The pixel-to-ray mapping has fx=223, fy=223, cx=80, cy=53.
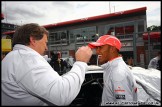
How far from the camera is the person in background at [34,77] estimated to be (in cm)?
145

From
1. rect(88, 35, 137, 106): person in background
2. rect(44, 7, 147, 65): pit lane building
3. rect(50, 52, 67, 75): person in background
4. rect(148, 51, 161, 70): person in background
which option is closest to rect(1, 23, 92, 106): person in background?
rect(88, 35, 137, 106): person in background

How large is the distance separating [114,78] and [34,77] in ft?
4.16

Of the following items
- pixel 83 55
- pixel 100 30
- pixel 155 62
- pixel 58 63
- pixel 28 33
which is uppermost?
pixel 100 30

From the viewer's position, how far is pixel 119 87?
244 centimetres

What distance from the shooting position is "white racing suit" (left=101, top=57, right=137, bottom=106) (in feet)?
7.92

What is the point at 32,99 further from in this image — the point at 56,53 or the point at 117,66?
the point at 56,53

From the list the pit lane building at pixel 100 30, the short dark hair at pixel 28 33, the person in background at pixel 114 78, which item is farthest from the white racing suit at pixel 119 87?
the pit lane building at pixel 100 30

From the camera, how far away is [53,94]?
1.44 meters

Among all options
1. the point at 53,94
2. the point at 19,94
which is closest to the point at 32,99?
the point at 19,94

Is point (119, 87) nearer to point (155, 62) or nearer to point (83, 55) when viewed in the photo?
point (83, 55)

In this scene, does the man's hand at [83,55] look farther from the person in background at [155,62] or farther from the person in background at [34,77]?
the person in background at [155,62]

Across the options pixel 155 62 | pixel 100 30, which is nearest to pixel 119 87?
pixel 155 62

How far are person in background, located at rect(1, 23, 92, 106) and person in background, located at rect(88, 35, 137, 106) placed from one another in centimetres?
67

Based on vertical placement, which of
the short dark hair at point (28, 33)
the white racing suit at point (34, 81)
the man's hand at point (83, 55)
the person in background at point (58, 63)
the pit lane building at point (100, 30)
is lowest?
the person in background at point (58, 63)
